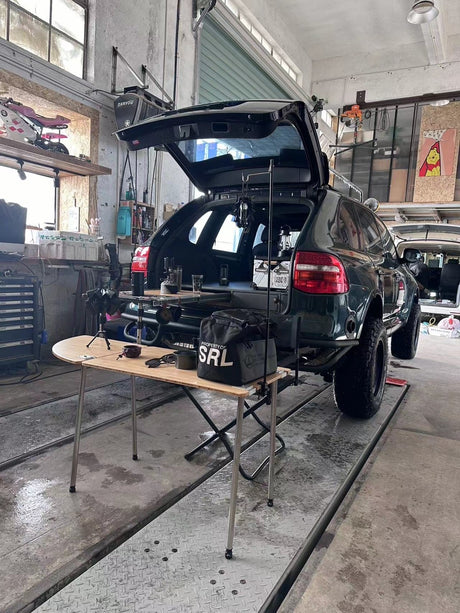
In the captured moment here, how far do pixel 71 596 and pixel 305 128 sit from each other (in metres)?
2.31

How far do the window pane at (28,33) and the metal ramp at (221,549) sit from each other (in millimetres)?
4488

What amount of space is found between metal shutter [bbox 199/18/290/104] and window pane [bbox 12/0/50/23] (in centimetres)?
250

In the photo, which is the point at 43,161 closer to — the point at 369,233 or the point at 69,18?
the point at 69,18

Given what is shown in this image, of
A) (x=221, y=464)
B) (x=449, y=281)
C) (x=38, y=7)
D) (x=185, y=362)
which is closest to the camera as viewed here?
(x=185, y=362)

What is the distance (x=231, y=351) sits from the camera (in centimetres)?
154

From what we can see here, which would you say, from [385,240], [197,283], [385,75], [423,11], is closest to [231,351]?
[197,283]

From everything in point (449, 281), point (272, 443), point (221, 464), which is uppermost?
point (449, 281)

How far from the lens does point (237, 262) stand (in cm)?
401

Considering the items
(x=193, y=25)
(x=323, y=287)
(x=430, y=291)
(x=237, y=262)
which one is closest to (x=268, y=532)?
(x=323, y=287)

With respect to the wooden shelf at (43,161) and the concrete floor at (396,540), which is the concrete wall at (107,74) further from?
the concrete floor at (396,540)

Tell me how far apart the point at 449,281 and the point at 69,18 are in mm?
7792

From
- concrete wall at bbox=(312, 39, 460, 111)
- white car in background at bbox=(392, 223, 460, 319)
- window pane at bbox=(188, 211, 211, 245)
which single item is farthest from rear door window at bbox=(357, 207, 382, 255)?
concrete wall at bbox=(312, 39, 460, 111)

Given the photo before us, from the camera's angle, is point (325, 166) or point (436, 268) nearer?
point (325, 166)

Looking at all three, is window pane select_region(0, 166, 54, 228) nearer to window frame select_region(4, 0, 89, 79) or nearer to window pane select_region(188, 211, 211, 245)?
window frame select_region(4, 0, 89, 79)
